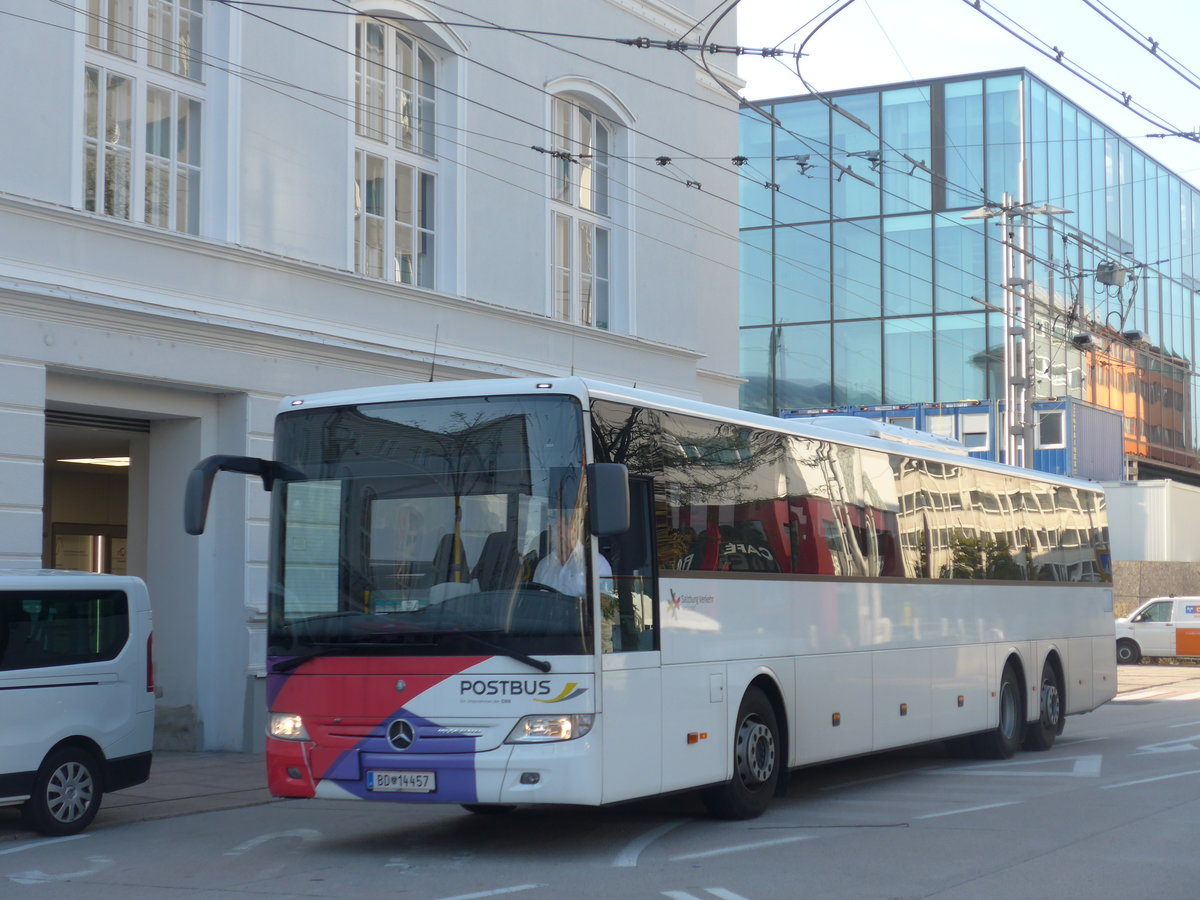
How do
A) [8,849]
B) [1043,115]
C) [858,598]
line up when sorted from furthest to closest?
[1043,115]
[858,598]
[8,849]

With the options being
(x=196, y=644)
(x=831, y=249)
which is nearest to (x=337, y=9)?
(x=196, y=644)

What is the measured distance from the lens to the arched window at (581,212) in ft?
71.1

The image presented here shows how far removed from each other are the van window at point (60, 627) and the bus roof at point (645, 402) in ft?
7.71

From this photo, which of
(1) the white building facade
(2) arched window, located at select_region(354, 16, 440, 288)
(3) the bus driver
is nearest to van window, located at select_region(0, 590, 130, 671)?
(1) the white building facade

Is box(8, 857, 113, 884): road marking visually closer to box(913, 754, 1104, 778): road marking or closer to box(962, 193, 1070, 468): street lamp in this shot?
box(913, 754, 1104, 778): road marking

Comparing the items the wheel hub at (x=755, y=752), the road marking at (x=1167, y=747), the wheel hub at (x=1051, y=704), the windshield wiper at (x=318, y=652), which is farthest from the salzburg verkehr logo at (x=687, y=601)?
the wheel hub at (x=1051, y=704)

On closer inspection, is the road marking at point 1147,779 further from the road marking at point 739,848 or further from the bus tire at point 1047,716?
the road marking at point 739,848

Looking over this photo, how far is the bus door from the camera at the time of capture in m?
9.97

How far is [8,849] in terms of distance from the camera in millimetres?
10727

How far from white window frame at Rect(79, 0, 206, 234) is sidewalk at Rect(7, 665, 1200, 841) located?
5342 millimetres

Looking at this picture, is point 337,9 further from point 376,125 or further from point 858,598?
point 858,598

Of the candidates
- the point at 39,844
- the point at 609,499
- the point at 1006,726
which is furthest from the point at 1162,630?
the point at 39,844

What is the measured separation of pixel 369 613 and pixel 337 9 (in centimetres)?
1009

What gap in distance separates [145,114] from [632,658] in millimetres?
8843
